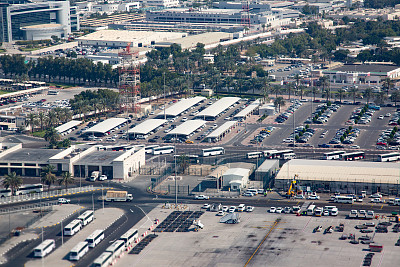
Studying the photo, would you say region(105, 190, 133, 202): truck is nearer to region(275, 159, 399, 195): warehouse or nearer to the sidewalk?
the sidewalk

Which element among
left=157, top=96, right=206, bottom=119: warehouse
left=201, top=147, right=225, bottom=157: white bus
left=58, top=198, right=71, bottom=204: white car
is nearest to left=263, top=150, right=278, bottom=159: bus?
left=201, top=147, right=225, bottom=157: white bus

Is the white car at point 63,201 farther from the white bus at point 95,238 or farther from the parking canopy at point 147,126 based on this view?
the parking canopy at point 147,126

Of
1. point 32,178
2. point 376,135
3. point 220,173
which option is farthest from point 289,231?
point 376,135

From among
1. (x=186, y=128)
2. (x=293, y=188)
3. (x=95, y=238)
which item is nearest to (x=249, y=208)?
(x=293, y=188)

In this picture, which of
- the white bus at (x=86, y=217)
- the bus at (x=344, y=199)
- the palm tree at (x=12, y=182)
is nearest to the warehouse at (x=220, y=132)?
the bus at (x=344, y=199)

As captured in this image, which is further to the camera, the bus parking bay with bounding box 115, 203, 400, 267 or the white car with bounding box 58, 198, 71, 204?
the white car with bounding box 58, 198, 71, 204

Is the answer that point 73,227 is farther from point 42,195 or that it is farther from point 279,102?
point 279,102
